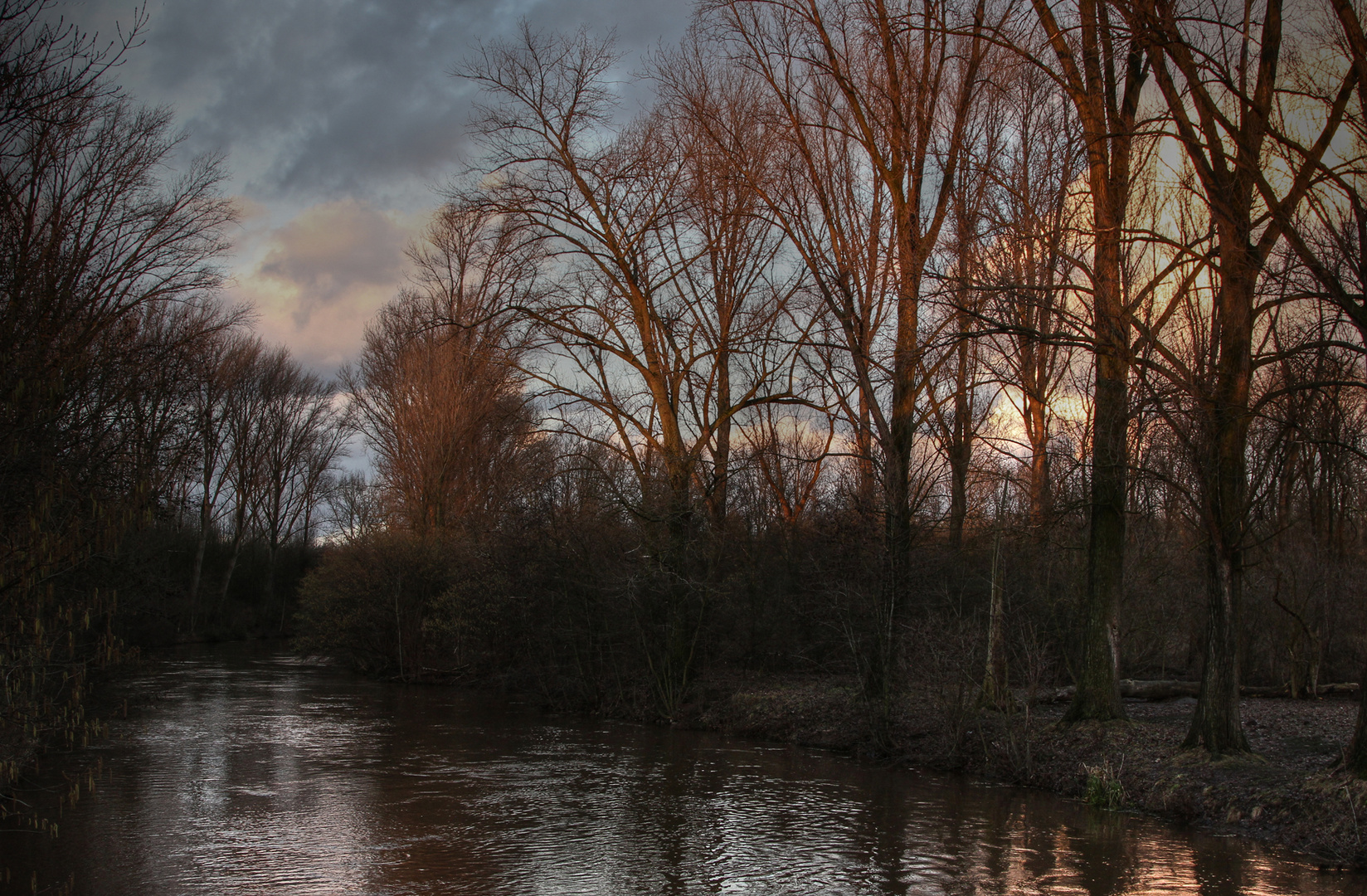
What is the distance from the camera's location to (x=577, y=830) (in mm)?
10008

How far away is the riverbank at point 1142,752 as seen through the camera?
30.2 feet

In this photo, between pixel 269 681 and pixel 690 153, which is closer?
pixel 690 153

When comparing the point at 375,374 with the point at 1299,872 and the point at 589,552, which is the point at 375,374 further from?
the point at 1299,872

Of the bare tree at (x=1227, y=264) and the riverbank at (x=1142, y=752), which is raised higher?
the bare tree at (x=1227, y=264)

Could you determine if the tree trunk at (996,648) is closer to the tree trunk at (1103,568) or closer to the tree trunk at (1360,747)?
the tree trunk at (1103,568)

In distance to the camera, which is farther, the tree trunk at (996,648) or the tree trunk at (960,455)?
the tree trunk at (960,455)

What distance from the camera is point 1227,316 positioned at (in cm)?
1095

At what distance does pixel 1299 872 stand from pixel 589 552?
13801 mm

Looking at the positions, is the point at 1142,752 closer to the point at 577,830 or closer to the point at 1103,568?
the point at 1103,568

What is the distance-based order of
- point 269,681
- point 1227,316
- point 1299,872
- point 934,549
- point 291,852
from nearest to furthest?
point 1299,872, point 291,852, point 1227,316, point 934,549, point 269,681

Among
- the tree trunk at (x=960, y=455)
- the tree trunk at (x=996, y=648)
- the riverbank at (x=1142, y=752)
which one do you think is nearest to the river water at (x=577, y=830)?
the riverbank at (x=1142, y=752)

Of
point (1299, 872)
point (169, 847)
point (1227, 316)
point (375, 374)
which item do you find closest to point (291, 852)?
point (169, 847)

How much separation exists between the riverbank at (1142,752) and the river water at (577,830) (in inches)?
16.6

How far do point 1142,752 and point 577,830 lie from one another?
711 centimetres
